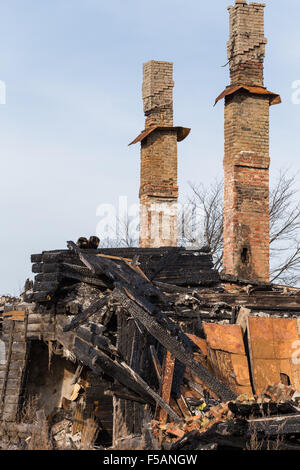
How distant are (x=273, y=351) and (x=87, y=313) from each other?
3076mm

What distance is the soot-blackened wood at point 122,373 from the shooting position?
838 cm

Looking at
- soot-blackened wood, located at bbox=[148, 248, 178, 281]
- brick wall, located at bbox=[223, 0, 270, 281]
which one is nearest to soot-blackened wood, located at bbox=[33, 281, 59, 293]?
soot-blackened wood, located at bbox=[148, 248, 178, 281]

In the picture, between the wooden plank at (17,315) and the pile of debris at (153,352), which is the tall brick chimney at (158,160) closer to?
the pile of debris at (153,352)

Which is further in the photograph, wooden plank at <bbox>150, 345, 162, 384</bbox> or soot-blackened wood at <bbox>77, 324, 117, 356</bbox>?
soot-blackened wood at <bbox>77, 324, 117, 356</bbox>

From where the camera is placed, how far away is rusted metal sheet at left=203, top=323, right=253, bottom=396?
380 inches

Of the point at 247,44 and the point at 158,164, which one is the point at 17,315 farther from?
the point at 247,44

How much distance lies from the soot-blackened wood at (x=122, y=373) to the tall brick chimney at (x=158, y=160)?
8.00 meters

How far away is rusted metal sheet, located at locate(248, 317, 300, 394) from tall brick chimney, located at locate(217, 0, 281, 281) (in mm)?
3825

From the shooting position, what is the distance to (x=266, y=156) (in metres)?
14.9

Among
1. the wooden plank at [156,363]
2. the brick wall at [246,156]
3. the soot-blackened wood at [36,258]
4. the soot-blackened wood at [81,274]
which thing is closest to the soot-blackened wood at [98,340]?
the wooden plank at [156,363]

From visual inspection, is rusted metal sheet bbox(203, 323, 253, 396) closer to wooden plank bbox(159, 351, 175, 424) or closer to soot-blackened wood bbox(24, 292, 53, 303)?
wooden plank bbox(159, 351, 175, 424)

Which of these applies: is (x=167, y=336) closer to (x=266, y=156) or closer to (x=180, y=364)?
(x=180, y=364)

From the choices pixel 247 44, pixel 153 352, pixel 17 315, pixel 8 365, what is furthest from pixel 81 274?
pixel 247 44
